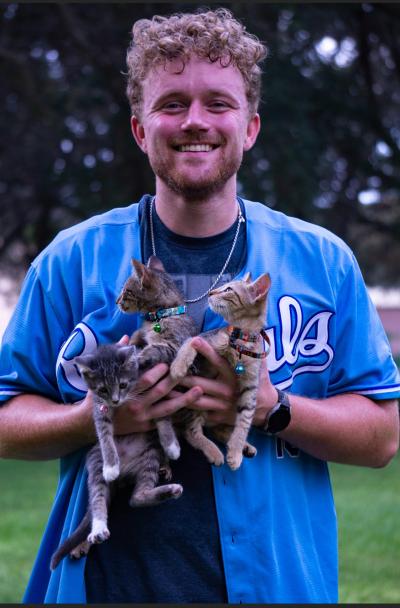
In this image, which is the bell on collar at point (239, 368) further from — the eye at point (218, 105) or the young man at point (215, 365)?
the eye at point (218, 105)

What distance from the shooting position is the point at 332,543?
11.4 feet

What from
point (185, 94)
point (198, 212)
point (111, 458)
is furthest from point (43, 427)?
point (185, 94)

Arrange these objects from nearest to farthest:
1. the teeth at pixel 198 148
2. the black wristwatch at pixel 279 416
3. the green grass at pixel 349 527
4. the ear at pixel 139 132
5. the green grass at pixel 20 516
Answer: the black wristwatch at pixel 279 416 → the teeth at pixel 198 148 → the ear at pixel 139 132 → the green grass at pixel 349 527 → the green grass at pixel 20 516

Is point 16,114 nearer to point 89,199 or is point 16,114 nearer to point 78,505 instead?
point 89,199

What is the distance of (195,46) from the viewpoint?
3408 mm

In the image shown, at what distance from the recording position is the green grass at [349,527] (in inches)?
350

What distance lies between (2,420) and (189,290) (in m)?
0.94

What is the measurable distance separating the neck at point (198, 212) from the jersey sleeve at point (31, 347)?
620 millimetres

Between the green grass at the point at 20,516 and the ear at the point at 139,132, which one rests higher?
the ear at the point at 139,132

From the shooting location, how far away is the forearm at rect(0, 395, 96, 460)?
3270 millimetres

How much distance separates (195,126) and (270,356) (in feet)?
3.15

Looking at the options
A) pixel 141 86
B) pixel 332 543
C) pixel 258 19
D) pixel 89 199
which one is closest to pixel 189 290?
pixel 141 86

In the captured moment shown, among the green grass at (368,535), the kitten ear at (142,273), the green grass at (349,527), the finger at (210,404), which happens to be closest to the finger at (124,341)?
the kitten ear at (142,273)

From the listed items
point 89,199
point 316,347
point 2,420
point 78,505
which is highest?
point 316,347
